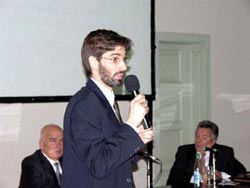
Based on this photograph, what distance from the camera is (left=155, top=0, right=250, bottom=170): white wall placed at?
5785mm

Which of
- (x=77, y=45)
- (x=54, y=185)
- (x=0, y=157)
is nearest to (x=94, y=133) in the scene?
(x=54, y=185)

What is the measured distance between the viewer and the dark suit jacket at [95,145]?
1.75 m

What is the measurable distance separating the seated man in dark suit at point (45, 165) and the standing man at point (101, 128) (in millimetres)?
1835

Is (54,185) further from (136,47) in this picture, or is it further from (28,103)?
(136,47)

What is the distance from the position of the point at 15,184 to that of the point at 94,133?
279 cm

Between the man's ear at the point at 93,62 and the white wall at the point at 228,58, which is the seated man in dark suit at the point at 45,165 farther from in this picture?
the white wall at the point at 228,58

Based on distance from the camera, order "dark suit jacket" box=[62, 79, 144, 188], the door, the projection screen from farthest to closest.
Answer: the door → the projection screen → "dark suit jacket" box=[62, 79, 144, 188]

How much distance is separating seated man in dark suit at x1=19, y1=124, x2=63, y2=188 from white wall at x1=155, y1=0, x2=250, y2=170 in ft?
7.40

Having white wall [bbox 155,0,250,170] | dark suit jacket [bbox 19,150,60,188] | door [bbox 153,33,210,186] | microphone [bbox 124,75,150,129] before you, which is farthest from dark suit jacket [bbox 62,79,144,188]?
white wall [bbox 155,0,250,170]

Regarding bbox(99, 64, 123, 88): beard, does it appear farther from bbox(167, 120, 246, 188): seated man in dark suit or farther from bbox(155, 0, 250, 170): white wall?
bbox(155, 0, 250, 170): white wall

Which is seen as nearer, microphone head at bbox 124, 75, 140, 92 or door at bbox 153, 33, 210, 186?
microphone head at bbox 124, 75, 140, 92

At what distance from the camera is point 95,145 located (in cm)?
175

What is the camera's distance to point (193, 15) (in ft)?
18.8

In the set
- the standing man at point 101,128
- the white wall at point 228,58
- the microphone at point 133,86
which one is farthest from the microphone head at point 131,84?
the white wall at point 228,58
